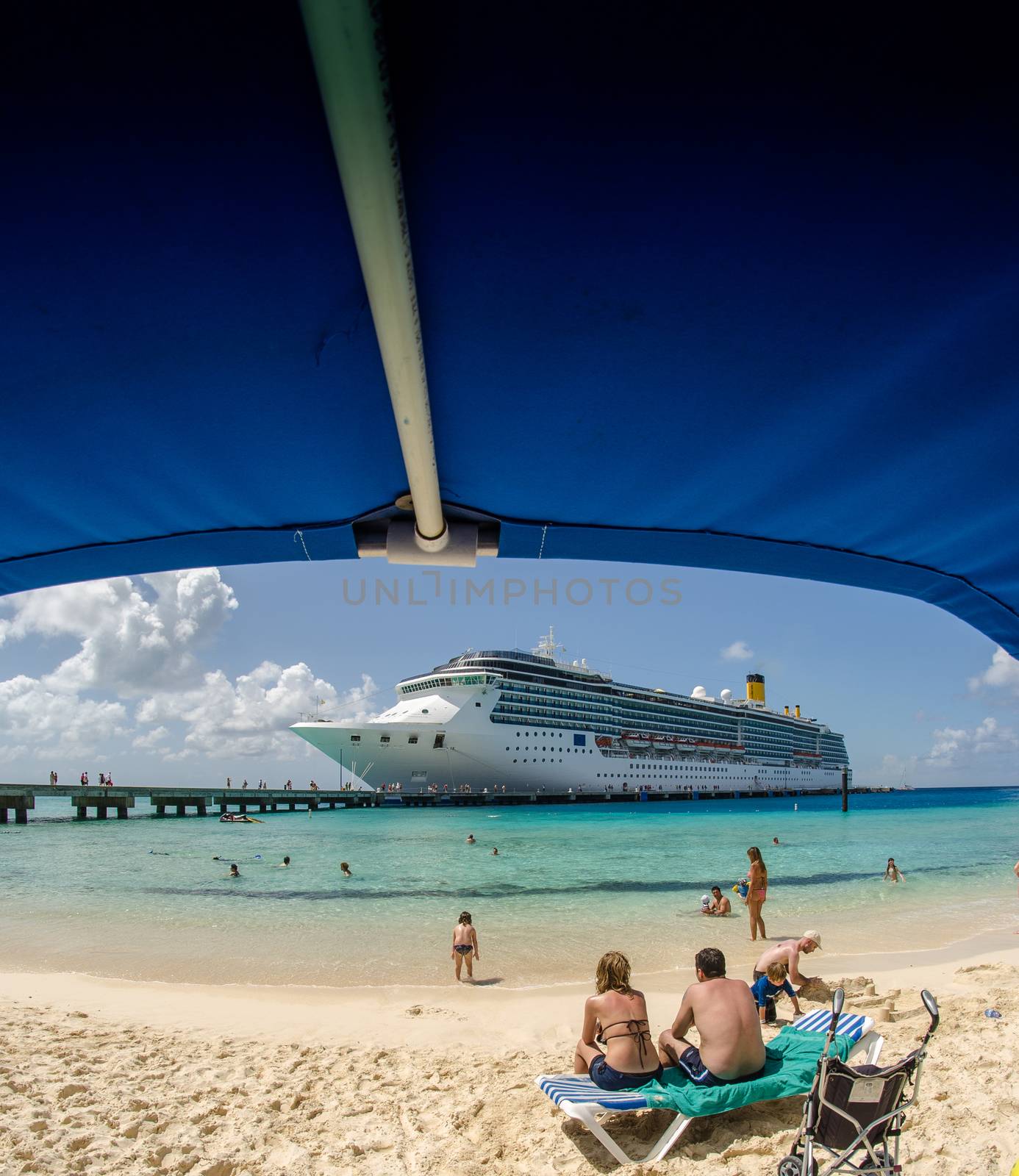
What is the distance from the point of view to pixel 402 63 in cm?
71

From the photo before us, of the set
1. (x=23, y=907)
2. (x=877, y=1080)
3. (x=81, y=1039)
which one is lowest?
(x=23, y=907)

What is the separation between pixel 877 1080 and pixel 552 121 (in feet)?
Answer: 8.91

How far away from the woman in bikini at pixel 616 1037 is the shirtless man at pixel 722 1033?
0.59ft

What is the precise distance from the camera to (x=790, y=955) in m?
5.14

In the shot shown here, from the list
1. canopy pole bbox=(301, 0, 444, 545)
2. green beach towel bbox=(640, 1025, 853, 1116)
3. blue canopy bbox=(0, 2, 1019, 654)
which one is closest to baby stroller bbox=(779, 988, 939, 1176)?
green beach towel bbox=(640, 1025, 853, 1116)

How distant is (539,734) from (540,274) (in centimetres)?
4188

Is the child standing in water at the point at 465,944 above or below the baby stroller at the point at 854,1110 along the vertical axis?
below

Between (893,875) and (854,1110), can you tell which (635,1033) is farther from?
(893,875)

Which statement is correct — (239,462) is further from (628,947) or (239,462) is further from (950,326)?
(628,947)

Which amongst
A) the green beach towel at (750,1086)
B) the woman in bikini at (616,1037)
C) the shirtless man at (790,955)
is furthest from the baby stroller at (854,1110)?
the shirtless man at (790,955)

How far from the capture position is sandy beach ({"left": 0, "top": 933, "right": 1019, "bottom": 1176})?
2.96 m

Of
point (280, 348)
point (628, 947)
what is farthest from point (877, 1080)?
point (628, 947)

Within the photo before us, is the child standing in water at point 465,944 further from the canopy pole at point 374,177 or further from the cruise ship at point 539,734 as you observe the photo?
the cruise ship at point 539,734

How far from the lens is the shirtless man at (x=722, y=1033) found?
312 centimetres
